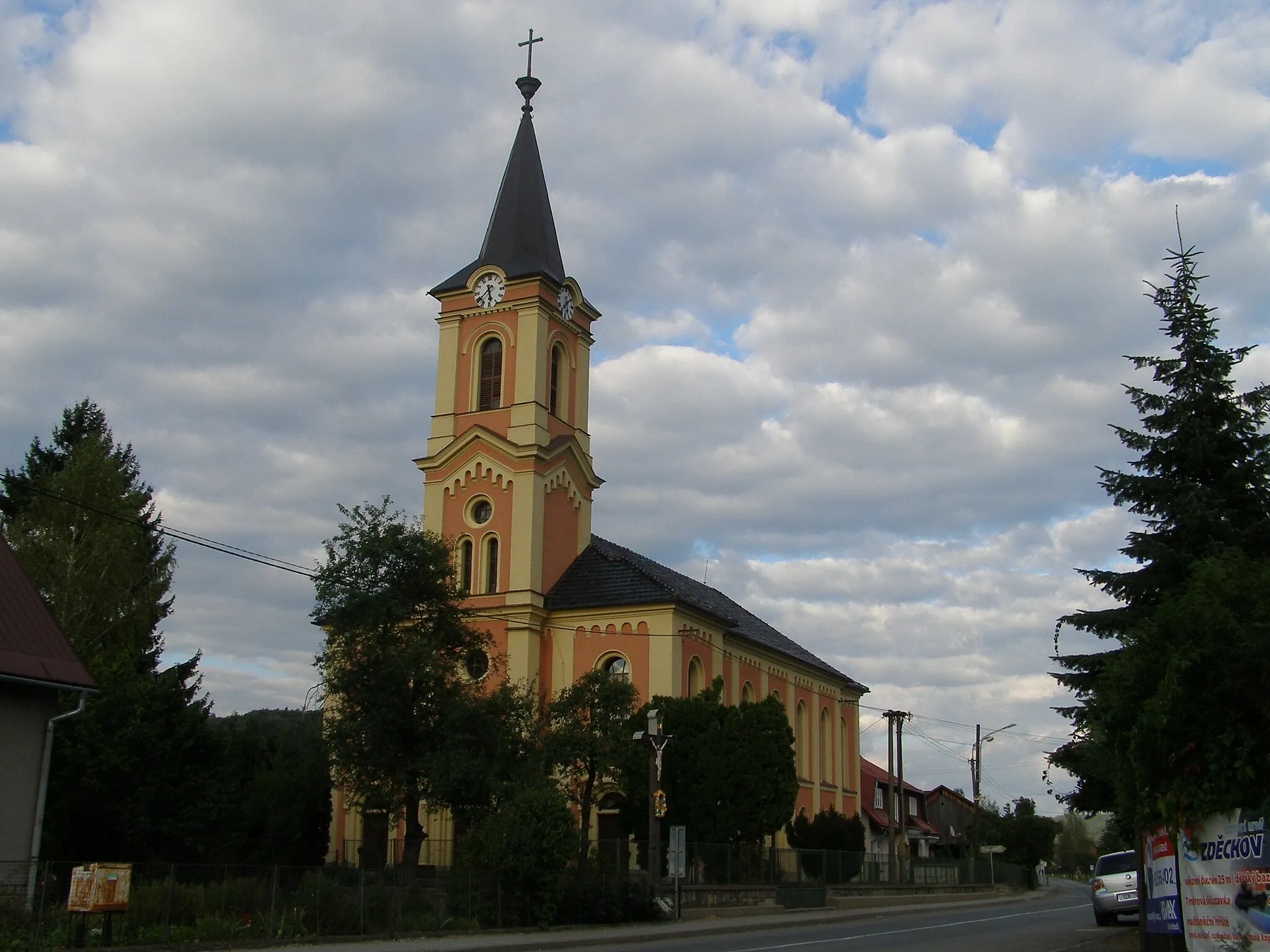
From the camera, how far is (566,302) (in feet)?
154

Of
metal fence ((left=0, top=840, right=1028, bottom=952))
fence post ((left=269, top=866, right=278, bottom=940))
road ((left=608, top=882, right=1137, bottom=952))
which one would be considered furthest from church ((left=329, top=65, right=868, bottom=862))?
fence post ((left=269, top=866, right=278, bottom=940))

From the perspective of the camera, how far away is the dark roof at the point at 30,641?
23.9 metres

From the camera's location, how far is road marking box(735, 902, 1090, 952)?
68.5ft

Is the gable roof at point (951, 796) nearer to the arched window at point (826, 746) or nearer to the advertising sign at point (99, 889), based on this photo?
the arched window at point (826, 746)

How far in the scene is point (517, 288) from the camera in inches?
1793

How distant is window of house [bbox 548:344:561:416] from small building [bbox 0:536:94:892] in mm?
23297

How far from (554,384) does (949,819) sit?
194 ft

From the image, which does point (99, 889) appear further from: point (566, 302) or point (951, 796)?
point (951, 796)

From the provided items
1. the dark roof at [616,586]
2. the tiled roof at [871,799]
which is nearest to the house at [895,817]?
the tiled roof at [871,799]

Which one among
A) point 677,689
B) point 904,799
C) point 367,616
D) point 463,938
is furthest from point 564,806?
point 904,799

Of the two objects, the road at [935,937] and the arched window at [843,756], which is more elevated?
the arched window at [843,756]

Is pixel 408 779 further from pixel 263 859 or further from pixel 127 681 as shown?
pixel 263 859

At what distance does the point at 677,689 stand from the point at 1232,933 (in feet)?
95.4

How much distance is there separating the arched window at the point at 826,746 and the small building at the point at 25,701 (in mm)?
39933
